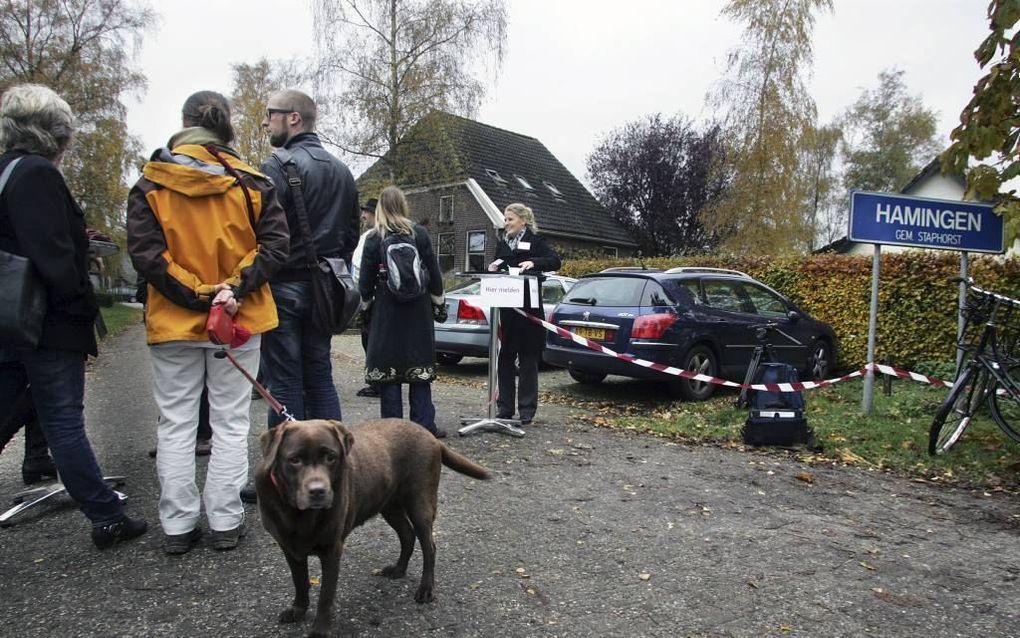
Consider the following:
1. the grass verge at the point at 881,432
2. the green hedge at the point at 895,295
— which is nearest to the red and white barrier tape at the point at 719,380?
the grass verge at the point at 881,432

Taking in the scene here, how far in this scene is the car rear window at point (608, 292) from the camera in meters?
8.51

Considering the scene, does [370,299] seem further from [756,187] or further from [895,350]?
[756,187]

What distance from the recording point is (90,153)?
75.7ft

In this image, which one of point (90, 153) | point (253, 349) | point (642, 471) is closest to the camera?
point (253, 349)

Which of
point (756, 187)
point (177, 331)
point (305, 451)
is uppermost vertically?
point (756, 187)

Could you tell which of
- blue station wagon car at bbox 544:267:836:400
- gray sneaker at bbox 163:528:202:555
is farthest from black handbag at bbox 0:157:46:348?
blue station wagon car at bbox 544:267:836:400

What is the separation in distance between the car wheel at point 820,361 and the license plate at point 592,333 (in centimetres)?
375

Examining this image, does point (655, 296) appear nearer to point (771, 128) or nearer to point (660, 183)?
point (771, 128)

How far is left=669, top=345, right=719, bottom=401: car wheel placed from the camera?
845 cm

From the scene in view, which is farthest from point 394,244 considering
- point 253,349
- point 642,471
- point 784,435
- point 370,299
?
point 784,435

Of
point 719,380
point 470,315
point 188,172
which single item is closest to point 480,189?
point 470,315

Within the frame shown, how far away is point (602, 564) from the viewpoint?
3.52 metres

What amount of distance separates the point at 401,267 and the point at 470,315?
207 inches

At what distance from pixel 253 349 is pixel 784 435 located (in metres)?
4.75
